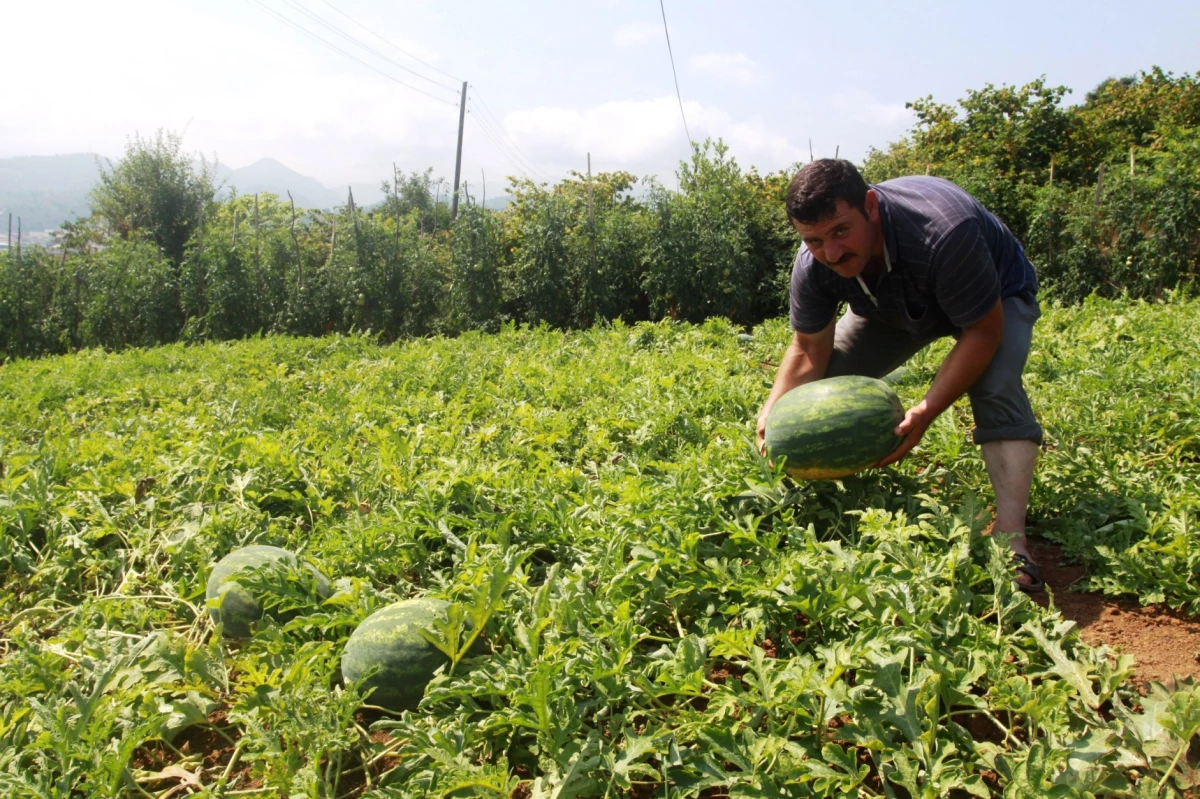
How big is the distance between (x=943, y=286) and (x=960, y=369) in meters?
0.32

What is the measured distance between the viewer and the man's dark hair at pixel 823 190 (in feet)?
9.41

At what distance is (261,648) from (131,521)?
5.35 ft

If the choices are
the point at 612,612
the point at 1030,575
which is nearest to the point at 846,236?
the point at 1030,575

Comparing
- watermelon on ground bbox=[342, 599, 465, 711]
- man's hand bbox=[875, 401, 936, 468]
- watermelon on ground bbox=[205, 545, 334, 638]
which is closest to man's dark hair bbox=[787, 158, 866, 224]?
man's hand bbox=[875, 401, 936, 468]

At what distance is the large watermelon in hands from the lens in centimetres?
298

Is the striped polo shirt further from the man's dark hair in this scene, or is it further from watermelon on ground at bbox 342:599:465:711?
watermelon on ground at bbox 342:599:465:711

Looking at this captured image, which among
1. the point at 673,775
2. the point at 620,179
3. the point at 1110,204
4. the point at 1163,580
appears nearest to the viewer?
the point at 673,775

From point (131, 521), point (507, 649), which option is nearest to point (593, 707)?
point (507, 649)

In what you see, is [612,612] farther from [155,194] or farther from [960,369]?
[155,194]

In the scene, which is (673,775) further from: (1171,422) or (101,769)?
(1171,422)

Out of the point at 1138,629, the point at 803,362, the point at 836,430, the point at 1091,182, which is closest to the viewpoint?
the point at 1138,629

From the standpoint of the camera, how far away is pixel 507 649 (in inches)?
92.7

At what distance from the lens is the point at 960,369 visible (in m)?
3.02

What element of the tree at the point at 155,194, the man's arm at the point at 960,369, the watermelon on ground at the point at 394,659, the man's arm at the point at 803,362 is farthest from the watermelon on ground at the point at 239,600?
the tree at the point at 155,194
